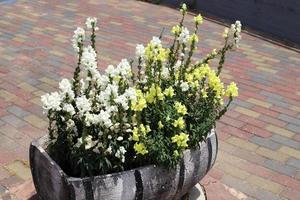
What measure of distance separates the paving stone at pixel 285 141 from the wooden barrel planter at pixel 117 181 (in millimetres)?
1995

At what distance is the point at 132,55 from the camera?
7.34 m

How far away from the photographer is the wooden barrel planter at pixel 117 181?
287cm

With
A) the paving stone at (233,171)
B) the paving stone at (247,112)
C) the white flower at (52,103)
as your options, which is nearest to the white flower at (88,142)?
the white flower at (52,103)

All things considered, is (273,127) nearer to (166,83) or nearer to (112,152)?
(166,83)

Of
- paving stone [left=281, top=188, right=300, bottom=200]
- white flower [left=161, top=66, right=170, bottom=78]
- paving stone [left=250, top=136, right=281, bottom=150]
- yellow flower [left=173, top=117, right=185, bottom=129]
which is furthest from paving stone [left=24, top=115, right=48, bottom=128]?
paving stone [left=281, top=188, right=300, bottom=200]

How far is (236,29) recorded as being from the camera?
3.61m

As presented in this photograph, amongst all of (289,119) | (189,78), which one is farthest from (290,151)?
(189,78)

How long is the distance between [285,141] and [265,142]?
0.27 m

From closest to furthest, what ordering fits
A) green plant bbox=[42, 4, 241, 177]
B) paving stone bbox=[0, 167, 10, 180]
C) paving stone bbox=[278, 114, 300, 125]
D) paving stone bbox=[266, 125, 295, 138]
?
green plant bbox=[42, 4, 241, 177] < paving stone bbox=[0, 167, 10, 180] < paving stone bbox=[266, 125, 295, 138] < paving stone bbox=[278, 114, 300, 125]

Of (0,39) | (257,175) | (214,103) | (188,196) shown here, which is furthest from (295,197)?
(0,39)

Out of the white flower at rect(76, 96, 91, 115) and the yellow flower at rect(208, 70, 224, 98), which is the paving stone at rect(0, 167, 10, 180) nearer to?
the white flower at rect(76, 96, 91, 115)

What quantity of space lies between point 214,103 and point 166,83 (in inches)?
17.1

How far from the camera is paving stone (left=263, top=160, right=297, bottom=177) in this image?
178 inches

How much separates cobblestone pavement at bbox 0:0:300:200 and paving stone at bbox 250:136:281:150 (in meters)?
0.01
